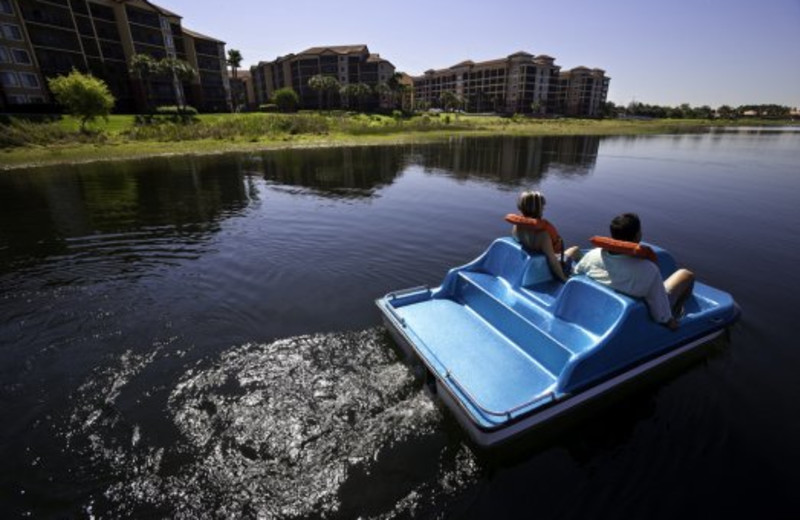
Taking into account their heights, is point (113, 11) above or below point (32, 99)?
above

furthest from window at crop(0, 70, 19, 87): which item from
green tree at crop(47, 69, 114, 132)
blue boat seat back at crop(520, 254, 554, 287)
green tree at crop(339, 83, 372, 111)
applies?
blue boat seat back at crop(520, 254, 554, 287)

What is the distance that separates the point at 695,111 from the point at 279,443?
213 meters

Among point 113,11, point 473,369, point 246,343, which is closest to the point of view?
point 473,369

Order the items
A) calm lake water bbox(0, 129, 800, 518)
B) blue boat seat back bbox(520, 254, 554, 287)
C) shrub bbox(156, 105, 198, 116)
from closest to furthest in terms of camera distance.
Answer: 1. calm lake water bbox(0, 129, 800, 518)
2. blue boat seat back bbox(520, 254, 554, 287)
3. shrub bbox(156, 105, 198, 116)

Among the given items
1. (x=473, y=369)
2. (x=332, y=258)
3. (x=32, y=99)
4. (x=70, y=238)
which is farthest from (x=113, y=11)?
(x=473, y=369)

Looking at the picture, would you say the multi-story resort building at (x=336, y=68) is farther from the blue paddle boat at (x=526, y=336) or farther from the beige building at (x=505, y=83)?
the blue paddle boat at (x=526, y=336)

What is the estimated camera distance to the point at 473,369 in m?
5.58

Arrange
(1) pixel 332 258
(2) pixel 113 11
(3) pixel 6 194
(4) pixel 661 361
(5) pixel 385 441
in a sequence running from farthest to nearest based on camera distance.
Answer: (2) pixel 113 11
(3) pixel 6 194
(1) pixel 332 258
(4) pixel 661 361
(5) pixel 385 441

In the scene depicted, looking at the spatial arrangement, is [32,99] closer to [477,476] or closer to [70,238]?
[70,238]

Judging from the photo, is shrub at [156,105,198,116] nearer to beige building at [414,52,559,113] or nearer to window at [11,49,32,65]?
window at [11,49,32,65]

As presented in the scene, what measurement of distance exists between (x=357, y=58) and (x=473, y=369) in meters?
123

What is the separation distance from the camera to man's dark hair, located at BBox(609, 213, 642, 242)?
5316 mm


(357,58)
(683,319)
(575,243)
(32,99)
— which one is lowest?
(575,243)

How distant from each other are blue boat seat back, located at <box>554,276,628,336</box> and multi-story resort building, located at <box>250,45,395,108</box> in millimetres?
112683
